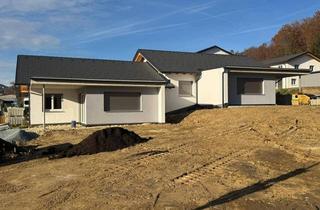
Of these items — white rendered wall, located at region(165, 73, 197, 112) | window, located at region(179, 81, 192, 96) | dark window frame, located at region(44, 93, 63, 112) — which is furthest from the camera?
window, located at region(179, 81, 192, 96)

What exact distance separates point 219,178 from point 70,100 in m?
16.7

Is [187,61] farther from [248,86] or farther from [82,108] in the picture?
[82,108]

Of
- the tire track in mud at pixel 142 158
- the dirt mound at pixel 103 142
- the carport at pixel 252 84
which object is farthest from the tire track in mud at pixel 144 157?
the carport at pixel 252 84

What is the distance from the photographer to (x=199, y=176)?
354 inches

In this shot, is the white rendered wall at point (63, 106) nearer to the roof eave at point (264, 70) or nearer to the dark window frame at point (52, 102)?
the dark window frame at point (52, 102)

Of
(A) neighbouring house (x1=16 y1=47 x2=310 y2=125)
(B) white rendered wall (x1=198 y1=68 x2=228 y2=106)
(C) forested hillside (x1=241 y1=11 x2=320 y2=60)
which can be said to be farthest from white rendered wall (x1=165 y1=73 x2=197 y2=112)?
(C) forested hillside (x1=241 y1=11 x2=320 y2=60)

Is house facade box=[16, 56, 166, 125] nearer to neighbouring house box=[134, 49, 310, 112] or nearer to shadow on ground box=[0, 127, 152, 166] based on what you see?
neighbouring house box=[134, 49, 310, 112]

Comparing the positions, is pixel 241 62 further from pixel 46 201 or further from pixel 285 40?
pixel 285 40

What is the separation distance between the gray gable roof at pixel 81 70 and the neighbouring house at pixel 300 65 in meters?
27.1

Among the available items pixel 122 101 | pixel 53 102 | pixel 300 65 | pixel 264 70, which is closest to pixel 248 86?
pixel 264 70

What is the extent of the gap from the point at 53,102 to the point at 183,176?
16.1 m

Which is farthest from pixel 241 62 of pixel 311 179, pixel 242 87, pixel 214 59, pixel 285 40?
pixel 285 40

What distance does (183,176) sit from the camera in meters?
9.02

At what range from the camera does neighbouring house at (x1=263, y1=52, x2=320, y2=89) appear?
47750 millimetres
